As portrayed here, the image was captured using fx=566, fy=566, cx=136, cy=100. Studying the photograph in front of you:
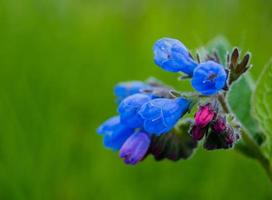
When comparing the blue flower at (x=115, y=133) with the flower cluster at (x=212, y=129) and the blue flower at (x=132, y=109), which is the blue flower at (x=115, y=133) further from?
the flower cluster at (x=212, y=129)

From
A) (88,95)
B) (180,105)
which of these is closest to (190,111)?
(180,105)

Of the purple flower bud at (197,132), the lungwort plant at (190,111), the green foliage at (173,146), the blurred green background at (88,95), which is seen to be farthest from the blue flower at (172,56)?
the blurred green background at (88,95)

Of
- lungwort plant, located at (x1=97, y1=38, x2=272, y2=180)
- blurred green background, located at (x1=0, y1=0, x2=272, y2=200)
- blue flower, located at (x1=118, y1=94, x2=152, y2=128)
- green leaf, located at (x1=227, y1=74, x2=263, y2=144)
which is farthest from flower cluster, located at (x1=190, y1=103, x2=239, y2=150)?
blurred green background, located at (x1=0, y1=0, x2=272, y2=200)

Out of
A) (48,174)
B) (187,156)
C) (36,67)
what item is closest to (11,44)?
(36,67)

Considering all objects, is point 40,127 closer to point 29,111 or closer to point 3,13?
point 29,111

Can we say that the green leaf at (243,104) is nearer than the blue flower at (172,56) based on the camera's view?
No

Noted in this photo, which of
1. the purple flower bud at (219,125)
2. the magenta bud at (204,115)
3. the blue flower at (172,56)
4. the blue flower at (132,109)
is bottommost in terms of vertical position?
the purple flower bud at (219,125)

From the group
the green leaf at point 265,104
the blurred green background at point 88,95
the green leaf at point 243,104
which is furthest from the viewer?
the blurred green background at point 88,95
